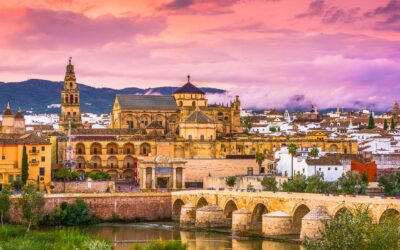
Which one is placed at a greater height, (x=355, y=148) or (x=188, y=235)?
(x=355, y=148)

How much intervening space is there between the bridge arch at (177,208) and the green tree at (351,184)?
472 inches

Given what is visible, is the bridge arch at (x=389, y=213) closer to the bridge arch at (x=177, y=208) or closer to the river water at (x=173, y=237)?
the river water at (x=173, y=237)

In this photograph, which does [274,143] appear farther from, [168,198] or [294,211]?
[294,211]

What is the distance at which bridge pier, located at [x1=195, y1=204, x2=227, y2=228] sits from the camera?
71125mm

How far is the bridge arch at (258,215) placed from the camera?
68.3m

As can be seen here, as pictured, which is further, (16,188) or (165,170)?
(165,170)

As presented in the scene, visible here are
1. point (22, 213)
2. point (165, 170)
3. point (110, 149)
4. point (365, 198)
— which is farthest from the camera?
point (110, 149)

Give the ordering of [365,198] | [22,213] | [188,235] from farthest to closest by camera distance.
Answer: [22,213] → [188,235] → [365,198]

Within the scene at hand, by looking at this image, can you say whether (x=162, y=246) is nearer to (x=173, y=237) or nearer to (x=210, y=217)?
(x=173, y=237)

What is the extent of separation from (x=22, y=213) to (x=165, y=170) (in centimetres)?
1713

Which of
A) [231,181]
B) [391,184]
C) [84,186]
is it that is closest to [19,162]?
[84,186]

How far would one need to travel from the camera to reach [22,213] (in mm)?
72125

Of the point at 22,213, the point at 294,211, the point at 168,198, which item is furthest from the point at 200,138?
the point at 294,211

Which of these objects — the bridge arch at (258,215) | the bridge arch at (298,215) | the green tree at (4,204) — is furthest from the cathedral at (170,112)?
the bridge arch at (298,215)
